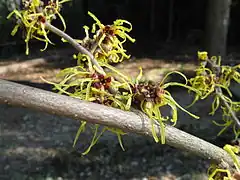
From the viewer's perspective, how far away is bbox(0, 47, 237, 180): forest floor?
97.3 inches

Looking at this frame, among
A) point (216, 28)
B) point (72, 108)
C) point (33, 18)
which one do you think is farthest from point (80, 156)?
point (72, 108)

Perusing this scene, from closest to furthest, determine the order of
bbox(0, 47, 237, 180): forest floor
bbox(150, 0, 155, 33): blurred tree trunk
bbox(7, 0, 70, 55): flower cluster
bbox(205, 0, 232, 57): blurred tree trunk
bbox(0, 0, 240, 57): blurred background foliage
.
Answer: bbox(7, 0, 70, 55): flower cluster < bbox(0, 47, 237, 180): forest floor < bbox(205, 0, 232, 57): blurred tree trunk < bbox(0, 0, 240, 57): blurred background foliage < bbox(150, 0, 155, 33): blurred tree trunk

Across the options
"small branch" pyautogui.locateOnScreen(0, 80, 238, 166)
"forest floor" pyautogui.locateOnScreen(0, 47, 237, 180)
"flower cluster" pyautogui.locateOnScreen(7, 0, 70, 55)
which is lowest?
"forest floor" pyautogui.locateOnScreen(0, 47, 237, 180)

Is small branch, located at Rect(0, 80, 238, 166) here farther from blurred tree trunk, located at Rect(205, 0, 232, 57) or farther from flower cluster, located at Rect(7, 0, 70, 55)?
blurred tree trunk, located at Rect(205, 0, 232, 57)

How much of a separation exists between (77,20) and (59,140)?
292cm

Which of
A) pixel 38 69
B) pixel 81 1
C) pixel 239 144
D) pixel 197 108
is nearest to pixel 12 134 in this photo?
pixel 197 108

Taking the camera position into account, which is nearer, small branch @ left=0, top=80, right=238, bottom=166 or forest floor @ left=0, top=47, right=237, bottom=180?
small branch @ left=0, top=80, right=238, bottom=166

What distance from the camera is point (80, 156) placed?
2635mm

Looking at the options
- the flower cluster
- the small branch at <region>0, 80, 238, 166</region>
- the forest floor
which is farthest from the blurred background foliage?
the small branch at <region>0, 80, 238, 166</region>

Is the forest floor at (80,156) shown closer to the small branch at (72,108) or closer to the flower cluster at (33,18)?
the flower cluster at (33,18)

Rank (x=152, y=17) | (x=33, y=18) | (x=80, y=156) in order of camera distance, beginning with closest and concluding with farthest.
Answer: (x=33, y=18) → (x=80, y=156) → (x=152, y=17)

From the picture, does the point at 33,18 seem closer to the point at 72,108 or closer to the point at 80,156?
the point at 72,108

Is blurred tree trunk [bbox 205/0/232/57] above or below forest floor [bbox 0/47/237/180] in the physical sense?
above

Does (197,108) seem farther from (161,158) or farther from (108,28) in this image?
(108,28)
